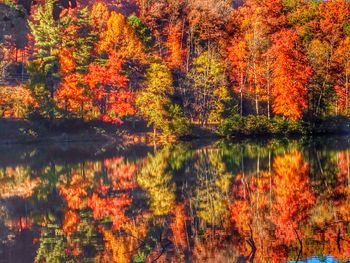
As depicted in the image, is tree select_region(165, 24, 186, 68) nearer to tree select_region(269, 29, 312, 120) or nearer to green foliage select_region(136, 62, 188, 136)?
green foliage select_region(136, 62, 188, 136)

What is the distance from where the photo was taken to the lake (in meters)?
18.1

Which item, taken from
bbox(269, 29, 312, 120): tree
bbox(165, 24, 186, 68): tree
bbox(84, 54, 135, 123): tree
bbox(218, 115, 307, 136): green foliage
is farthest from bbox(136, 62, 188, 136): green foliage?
bbox(269, 29, 312, 120): tree

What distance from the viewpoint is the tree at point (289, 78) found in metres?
67.9

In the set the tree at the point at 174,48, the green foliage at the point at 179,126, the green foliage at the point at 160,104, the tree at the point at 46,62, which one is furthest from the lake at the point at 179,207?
the tree at the point at 174,48

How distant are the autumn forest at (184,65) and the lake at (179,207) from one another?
60.1 ft

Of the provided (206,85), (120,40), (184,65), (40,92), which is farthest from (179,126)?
(40,92)

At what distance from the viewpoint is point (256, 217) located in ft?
73.7

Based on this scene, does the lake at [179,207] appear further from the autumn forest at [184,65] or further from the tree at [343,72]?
the tree at [343,72]

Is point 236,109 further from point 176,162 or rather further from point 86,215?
point 86,215

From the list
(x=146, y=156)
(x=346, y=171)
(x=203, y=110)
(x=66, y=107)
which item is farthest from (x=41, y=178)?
(x=203, y=110)

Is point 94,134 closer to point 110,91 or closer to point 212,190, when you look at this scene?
point 110,91

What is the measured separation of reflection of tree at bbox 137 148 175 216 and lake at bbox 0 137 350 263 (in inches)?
2.2

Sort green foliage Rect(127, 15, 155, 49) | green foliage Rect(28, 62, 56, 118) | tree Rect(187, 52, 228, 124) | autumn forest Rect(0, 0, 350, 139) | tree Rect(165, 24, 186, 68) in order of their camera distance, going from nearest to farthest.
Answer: green foliage Rect(28, 62, 56, 118), autumn forest Rect(0, 0, 350, 139), tree Rect(187, 52, 228, 124), green foliage Rect(127, 15, 155, 49), tree Rect(165, 24, 186, 68)

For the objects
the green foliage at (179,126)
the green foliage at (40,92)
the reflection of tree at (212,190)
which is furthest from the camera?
the green foliage at (179,126)
